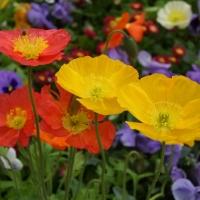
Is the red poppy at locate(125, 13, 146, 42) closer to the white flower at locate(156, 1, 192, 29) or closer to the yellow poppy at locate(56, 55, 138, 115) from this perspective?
the white flower at locate(156, 1, 192, 29)

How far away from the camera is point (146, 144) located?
5.12ft

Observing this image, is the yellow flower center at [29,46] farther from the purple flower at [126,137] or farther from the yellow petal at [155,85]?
the purple flower at [126,137]

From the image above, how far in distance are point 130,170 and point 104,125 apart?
0.60 metres

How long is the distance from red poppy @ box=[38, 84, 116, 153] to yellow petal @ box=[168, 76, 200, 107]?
124 mm

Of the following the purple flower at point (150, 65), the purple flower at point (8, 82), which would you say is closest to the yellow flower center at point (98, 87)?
the purple flower at point (8, 82)

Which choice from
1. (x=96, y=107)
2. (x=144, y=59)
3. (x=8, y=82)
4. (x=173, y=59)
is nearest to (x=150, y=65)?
(x=144, y=59)

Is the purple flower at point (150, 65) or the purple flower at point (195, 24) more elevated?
the purple flower at point (150, 65)

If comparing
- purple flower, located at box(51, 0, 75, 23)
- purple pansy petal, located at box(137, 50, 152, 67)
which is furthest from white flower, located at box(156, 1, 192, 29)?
purple flower, located at box(51, 0, 75, 23)

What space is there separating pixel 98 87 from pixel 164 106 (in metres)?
0.11

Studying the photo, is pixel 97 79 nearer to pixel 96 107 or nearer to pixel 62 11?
pixel 96 107

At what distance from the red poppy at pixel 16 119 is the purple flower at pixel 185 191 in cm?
51

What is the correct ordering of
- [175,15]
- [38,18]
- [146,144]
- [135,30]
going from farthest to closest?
[175,15] → [38,18] → [135,30] → [146,144]

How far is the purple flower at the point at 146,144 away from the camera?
1.55 m

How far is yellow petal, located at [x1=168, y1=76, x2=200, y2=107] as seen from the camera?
0.85 metres
